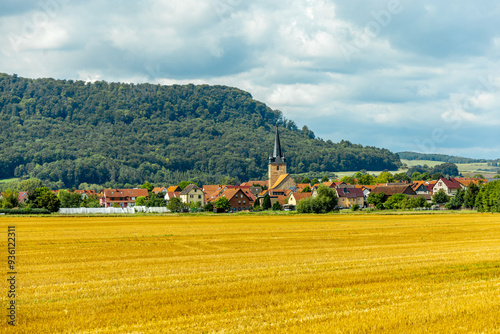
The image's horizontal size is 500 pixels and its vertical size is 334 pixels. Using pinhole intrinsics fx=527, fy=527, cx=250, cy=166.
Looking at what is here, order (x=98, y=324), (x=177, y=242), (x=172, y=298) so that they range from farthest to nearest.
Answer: (x=177, y=242), (x=172, y=298), (x=98, y=324)

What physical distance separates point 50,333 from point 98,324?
126cm

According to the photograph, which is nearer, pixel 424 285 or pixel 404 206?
pixel 424 285

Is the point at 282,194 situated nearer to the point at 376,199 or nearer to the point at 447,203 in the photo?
the point at 376,199

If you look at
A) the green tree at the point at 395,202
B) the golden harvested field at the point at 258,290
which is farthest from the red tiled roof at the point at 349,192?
the golden harvested field at the point at 258,290

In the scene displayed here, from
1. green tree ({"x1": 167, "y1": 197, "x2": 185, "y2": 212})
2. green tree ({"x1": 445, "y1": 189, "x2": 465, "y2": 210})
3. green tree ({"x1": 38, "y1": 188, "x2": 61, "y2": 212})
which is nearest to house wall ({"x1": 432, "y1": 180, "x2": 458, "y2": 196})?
green tree ({"x1": 445, "y1": 189, "x2": 465, "y2": 210})

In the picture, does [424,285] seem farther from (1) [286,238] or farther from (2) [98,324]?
(1) [286,238]

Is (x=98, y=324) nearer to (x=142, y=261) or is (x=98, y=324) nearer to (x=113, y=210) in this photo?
(x=142, y=261)

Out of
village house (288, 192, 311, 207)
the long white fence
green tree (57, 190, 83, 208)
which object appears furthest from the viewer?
village house (288, 192, 311, 207)

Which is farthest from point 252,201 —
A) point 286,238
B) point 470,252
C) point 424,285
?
point 424,285

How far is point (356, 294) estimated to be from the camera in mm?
17312

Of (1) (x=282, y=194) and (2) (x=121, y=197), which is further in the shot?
(1) (x=282, y=194)

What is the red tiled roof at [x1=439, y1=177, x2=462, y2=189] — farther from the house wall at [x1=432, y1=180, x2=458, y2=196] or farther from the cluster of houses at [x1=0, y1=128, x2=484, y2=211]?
the house wall at [x1=432, y1=180, x2=458, y2=196]

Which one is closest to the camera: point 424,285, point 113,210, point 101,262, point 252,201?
point 424,285

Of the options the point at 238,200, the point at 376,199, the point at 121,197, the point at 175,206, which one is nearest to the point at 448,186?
the point at 376,199
